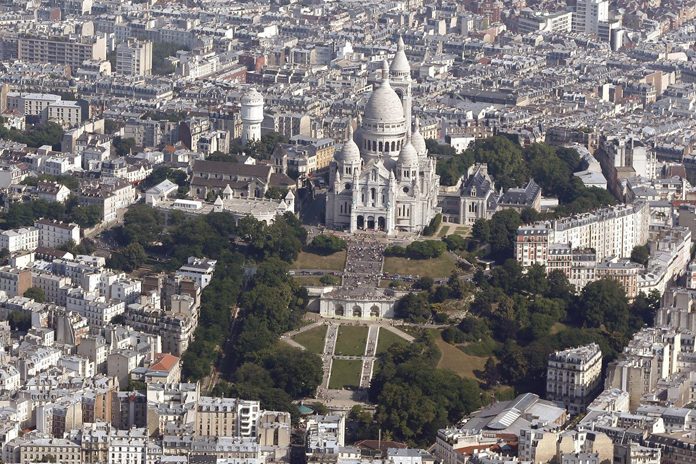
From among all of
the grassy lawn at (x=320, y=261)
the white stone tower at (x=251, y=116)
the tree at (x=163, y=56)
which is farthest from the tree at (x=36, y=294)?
the tree at (x=163, y=56)

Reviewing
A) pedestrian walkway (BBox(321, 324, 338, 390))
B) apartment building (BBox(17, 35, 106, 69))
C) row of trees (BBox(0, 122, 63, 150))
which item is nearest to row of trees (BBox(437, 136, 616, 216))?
pedestrian walkway (BBox(321, 324, 338, 390))

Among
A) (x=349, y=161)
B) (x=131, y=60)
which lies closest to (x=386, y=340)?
(x=349, y=161)

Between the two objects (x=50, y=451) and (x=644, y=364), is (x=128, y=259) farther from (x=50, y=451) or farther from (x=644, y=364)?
(x=644, y=364)

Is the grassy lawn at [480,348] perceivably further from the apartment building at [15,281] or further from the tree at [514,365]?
the apartment building at [15,281]

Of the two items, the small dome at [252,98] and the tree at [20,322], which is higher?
the small dome at [252,98]

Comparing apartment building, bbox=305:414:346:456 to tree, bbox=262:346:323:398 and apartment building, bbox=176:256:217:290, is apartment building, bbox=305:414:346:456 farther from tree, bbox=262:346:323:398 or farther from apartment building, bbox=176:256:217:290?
apartment building, bbox=176:256:217:290
